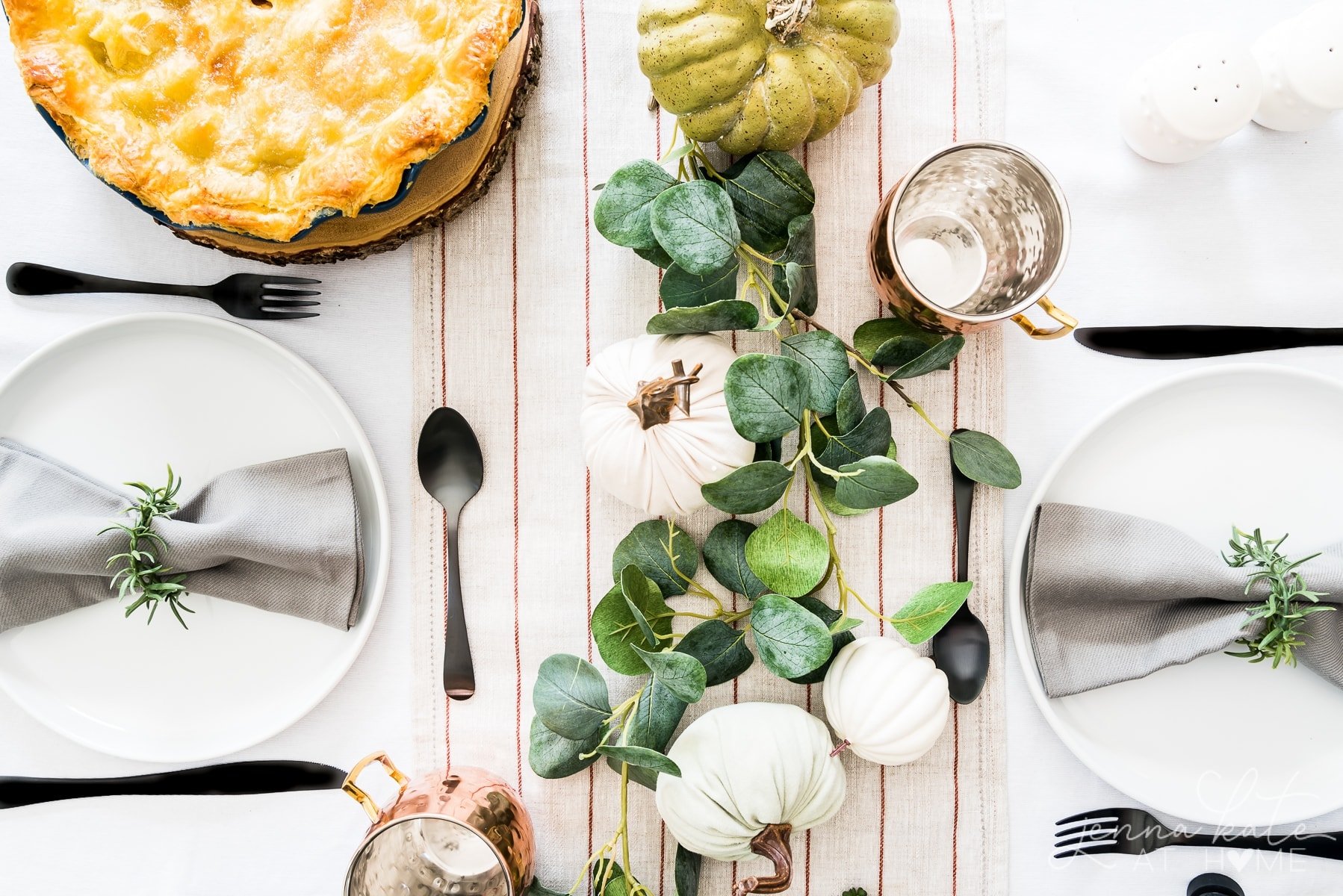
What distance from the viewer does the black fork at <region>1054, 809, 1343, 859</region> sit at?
91 cm

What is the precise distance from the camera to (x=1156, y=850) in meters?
0.91

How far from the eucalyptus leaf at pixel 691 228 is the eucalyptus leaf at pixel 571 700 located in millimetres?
395

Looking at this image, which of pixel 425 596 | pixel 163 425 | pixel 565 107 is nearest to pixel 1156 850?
pixel 425 596

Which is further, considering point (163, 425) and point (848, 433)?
point (163, 425)

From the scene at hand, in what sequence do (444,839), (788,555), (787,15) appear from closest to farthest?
(787,15), (788,555), (444,839)

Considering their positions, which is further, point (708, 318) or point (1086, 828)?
point (1086, 828)

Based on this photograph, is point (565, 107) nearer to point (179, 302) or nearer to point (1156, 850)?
point (179, 302)

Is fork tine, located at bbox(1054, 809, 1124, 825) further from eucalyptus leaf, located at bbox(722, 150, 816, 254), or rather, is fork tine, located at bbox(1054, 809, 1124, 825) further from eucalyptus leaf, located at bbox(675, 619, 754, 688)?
eucalyptus leaf, located at bbox(722, 150, 816, 254)

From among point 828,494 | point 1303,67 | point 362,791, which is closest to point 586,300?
point 828,494

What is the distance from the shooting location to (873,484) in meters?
0.73

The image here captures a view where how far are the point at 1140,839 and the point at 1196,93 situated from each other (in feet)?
2.60

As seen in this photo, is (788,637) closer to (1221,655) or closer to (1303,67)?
(1221,655)

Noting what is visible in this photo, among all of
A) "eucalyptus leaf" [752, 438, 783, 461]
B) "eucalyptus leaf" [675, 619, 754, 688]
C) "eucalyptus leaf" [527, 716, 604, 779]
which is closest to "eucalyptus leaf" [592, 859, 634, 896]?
"eucalyptus leaf" [527, 716, 604, 779]

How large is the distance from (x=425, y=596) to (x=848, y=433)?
494 millimetres
